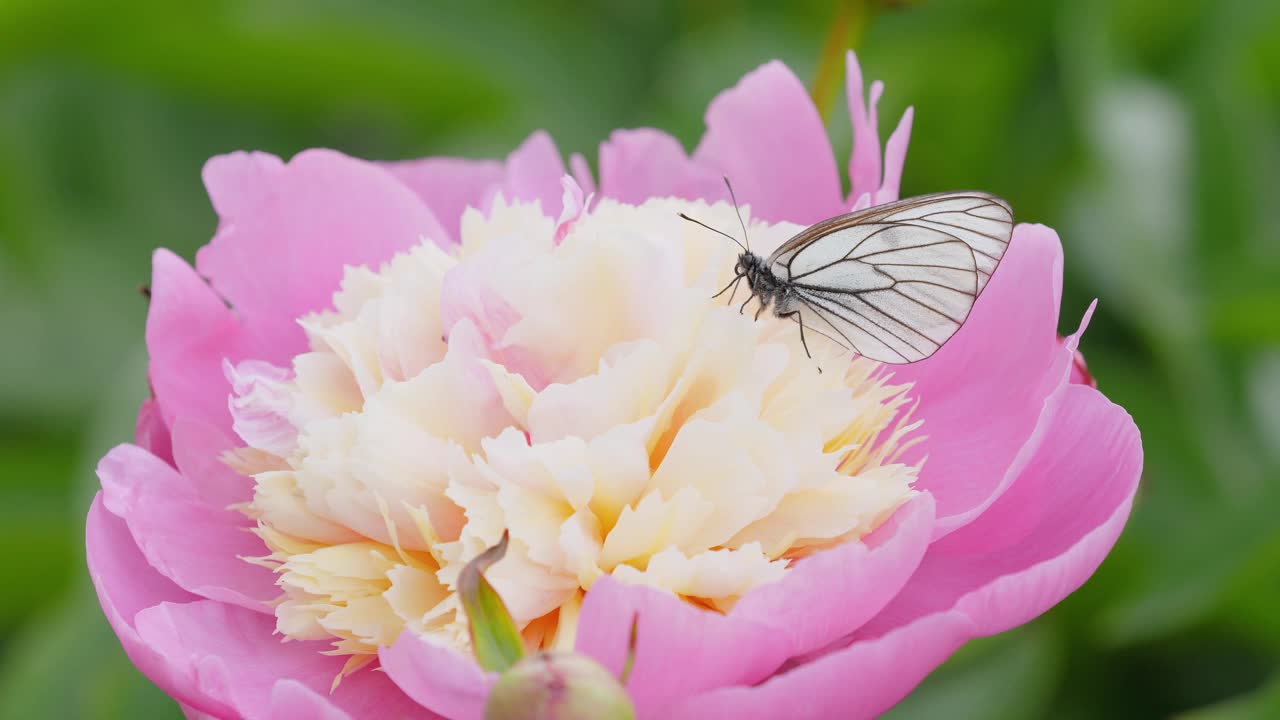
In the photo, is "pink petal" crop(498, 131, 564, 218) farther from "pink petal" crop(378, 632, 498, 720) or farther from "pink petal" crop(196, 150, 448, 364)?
"pink petal" crop(378, 632, 498, 720)

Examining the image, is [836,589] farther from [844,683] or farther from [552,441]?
[552,441]

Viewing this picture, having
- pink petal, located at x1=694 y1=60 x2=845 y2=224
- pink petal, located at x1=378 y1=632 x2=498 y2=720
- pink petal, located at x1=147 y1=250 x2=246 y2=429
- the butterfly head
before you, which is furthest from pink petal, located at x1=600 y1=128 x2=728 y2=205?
pink petal, located at x1=378 y1=632 x2=498 y2=720

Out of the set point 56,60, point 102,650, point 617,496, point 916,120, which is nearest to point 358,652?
point 617,496

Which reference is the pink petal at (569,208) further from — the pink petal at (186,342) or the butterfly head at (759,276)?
the pink petal at (186,342)

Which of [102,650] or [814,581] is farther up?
[814,581]

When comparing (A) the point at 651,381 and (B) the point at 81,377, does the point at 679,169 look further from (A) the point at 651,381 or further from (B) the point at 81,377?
(B) the point at 81,377
